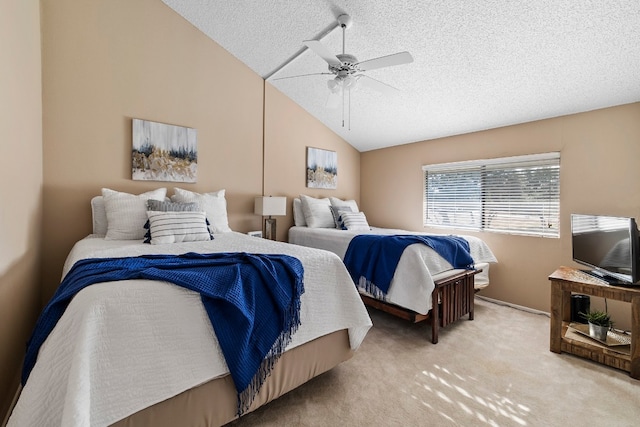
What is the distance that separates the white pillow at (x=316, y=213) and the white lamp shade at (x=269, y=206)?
469 mm

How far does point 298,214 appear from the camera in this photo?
4.09m

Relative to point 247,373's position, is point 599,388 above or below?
below

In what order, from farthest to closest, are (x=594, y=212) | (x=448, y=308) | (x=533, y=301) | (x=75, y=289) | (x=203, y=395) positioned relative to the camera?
(x=533, y=301) → (x=594, y=212) → (x=448, y=308) → (x=203, y=395) → (x=75, y=289)

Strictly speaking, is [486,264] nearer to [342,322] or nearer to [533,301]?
[533,301]

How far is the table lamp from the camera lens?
3451 mm

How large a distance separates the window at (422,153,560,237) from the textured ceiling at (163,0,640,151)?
1.68 feet

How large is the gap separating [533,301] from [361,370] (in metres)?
2.41

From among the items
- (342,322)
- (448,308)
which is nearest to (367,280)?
(448,308)

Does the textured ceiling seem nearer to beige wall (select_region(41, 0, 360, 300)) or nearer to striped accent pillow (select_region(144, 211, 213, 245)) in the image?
beige wall (select_region(41, 0, 360, 300))

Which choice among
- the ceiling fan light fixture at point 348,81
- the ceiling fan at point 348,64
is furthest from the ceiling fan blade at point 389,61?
the ceiling fan light fixture at point 348,81

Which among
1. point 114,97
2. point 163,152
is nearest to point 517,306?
point 163,152

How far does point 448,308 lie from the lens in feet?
8.47

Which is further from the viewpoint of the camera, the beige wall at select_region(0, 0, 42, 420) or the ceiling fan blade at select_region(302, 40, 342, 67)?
the ceiling fan blade at select_region(302, 40, 342, 67)

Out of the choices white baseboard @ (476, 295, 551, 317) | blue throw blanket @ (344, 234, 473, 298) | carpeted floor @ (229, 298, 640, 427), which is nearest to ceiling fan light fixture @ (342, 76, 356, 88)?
blue throw blanket @ (344, 234, 473, 298)
